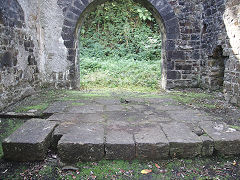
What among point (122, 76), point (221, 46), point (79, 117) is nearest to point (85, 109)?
point (79, 117)

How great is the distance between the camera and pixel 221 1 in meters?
5.25

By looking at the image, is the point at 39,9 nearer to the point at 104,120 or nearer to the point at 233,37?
the point at 104,120

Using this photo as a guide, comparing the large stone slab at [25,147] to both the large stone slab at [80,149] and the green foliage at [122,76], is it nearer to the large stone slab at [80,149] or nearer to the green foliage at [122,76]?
the large stone slab at [80,149]

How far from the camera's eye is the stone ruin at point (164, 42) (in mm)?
5246

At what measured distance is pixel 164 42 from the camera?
21.4ft

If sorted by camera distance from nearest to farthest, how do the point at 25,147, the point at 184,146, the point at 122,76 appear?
the point at 25,147 < the point at 184,146 < the point at 122,76

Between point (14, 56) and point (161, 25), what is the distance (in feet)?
14.4

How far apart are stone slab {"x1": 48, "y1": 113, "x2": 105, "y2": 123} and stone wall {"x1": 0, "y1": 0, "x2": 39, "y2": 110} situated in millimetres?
1496

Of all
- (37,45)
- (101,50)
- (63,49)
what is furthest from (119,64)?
(37,45)

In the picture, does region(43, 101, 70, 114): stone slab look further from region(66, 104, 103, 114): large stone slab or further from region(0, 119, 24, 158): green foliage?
region(0, 119, 24, 158): green foliage

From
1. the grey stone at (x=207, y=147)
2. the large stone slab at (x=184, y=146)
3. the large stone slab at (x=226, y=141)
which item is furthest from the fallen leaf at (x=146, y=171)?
the large stone slab at (x=226, y=141)

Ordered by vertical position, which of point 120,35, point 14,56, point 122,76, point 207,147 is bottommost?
point 207,147

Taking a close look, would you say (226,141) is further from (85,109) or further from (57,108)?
(57,108)

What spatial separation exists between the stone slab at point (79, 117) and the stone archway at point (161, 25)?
3108mm
